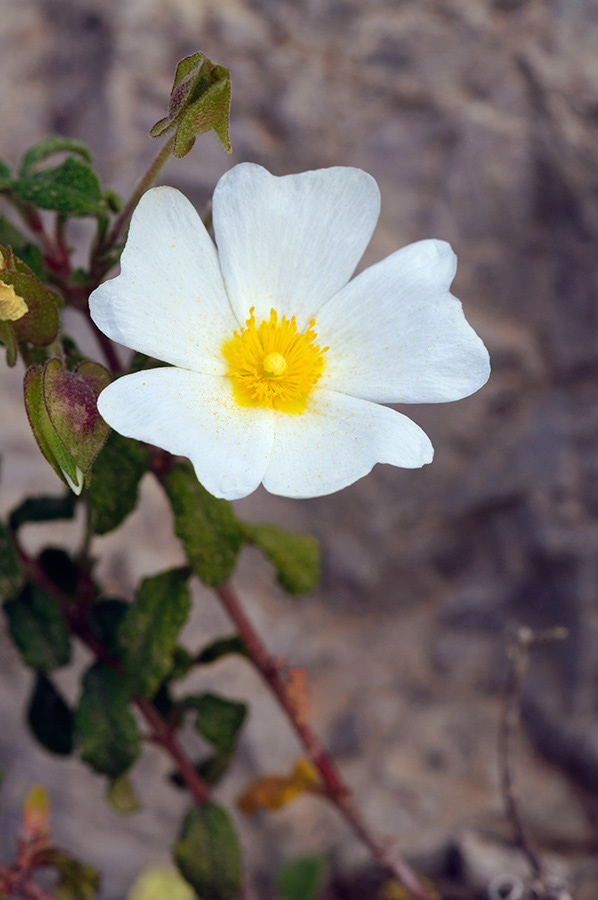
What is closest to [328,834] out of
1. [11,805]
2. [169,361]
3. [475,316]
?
[11,805]

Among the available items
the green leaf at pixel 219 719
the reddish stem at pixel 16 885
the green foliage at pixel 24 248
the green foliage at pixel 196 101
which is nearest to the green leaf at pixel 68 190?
the green foliage at pixel 24 248

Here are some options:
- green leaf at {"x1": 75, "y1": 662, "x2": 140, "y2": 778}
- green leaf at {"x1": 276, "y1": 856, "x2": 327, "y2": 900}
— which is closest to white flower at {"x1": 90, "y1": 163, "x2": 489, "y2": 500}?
green leaf at {"x1": 75, "y1": 662, "x2": 140, "y2": 778}

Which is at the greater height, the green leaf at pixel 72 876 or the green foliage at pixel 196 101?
the green foliage at pixel 196 101

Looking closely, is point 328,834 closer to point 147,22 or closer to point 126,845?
point 126,845

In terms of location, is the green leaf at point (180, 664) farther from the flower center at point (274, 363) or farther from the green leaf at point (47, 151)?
the green leaf at point (47, 151)

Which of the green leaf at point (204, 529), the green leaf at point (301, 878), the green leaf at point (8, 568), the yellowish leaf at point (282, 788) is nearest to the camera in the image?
the green leaf at point (204, 529)

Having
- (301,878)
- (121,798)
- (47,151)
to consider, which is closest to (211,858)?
(121,798)

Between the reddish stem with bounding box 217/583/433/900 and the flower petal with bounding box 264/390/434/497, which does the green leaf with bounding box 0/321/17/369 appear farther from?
the reddish stem with bounding box 217/583/433/900

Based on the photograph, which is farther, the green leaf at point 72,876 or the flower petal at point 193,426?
the green leaf at point 72,876
